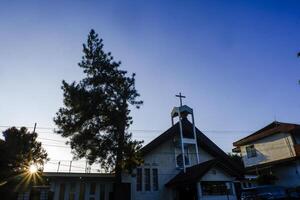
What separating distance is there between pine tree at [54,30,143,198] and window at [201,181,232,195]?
6.11m

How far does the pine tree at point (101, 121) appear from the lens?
1611 cm

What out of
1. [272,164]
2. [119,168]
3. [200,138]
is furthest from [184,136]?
[119,168]

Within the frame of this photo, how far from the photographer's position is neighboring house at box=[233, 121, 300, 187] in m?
23.2

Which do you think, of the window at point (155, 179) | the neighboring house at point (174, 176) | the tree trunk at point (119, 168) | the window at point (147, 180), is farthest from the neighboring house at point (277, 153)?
the tree trunk at point (119, 168)

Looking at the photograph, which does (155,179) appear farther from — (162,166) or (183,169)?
(183,169)

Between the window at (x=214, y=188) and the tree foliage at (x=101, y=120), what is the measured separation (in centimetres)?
596

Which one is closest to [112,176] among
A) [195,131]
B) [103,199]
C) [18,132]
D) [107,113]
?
[103,199]

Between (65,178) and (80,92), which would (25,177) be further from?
(80,92)

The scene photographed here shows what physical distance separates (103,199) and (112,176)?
6.54 feet

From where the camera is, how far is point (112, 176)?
1992 centimetres

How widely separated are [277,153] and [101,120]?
19.6 meters

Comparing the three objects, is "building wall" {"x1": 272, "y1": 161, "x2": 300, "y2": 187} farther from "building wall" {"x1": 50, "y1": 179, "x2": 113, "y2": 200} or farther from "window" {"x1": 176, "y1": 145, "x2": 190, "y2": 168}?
"building wall" {"x1": 50, "y1": 179, "x2": 113, "y2": 200}

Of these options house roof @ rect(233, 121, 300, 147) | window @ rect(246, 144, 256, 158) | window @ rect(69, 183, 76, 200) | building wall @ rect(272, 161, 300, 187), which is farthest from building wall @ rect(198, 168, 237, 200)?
window @ rect(246, 144, 256, 158)

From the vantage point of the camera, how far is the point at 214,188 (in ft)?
61.5
